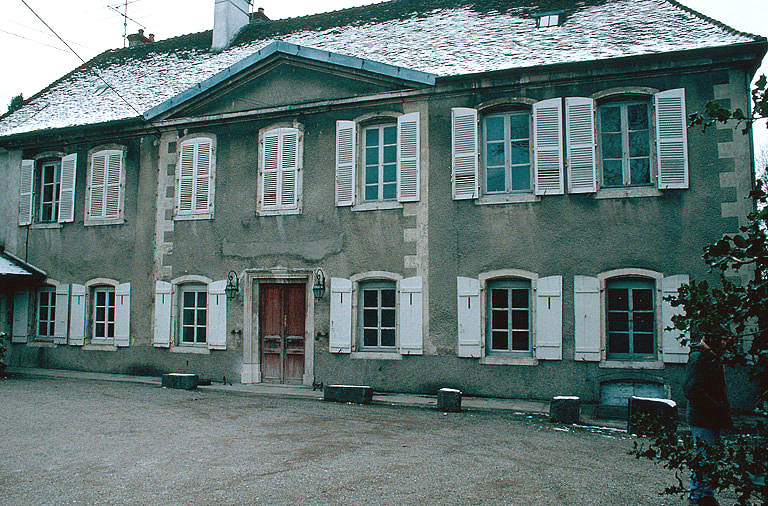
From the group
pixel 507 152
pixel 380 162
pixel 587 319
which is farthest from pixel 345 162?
pixel 587 319

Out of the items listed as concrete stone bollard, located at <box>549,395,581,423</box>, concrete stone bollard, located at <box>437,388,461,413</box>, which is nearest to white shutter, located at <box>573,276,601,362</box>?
concrete stone bollard, located at <box>549,395,581,423</box>

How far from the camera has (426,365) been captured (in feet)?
38.0

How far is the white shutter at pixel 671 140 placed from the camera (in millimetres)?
10359

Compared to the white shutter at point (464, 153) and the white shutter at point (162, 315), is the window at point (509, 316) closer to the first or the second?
the white shutter at point (464, 153)

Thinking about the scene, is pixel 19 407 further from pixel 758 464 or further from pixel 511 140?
pixel 758 464

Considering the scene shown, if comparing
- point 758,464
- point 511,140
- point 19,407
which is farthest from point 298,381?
point 758,464

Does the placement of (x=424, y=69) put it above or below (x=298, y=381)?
above

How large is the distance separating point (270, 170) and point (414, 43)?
405cm

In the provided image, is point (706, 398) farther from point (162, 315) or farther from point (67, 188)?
point (67, 188)

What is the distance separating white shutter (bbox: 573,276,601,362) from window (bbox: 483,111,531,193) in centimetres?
195

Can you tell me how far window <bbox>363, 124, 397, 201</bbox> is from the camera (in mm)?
12359

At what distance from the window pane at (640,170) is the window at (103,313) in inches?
442

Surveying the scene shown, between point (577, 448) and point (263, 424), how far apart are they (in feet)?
13.7

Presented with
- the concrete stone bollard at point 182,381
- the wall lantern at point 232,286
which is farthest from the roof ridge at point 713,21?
the concrete stone bollard at point 182,381
